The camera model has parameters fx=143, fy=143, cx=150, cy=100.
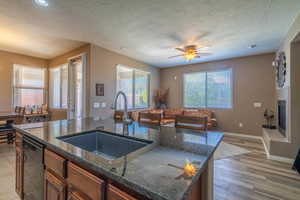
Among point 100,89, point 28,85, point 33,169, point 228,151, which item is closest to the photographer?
point 33,169

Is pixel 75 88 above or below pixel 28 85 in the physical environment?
below

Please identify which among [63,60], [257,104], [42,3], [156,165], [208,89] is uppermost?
[42,3]

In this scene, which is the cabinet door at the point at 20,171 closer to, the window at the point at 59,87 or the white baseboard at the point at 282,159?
the window at the point at 59,87

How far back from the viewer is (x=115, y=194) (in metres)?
→ 0.74

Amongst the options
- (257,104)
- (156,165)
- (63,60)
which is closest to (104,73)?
(63,60)

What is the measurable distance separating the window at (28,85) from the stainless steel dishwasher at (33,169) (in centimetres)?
478

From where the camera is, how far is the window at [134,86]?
5.14m

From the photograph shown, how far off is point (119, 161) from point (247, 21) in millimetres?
3417

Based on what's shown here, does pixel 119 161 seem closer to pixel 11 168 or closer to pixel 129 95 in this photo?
pixel 11 168

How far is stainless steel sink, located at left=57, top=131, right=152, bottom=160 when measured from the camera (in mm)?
1404

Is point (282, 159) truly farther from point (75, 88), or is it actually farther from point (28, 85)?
A: point (28, 85)

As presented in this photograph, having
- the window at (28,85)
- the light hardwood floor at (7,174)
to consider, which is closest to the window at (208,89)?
the light hardwood floor at (7,174)

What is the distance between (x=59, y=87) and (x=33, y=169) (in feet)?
14.9

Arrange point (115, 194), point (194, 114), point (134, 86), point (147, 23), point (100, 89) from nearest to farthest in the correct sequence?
1. point (115, 194)
2. point (147, 23)
3. point (100, 89)
4. point (194, 114)
5. point (134, 86)
